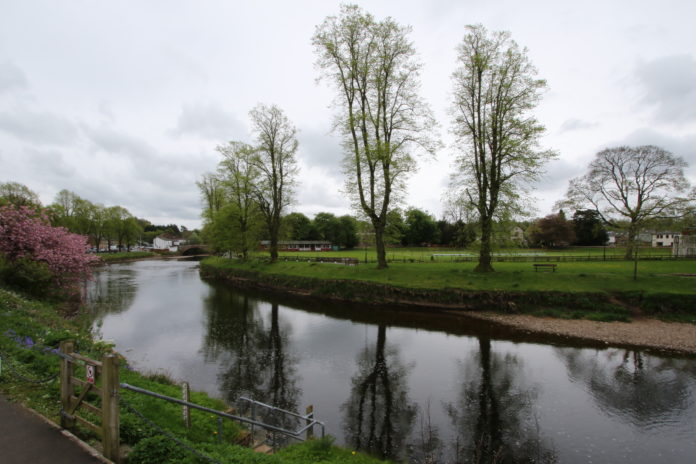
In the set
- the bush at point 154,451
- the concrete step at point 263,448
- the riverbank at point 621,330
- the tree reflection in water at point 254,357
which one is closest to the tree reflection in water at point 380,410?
the tree reflection in water at point 254,357

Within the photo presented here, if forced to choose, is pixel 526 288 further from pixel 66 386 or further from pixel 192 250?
pixel 192 250

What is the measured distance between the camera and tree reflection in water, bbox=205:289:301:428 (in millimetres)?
12008

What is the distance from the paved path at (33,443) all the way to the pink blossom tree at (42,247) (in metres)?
18.5

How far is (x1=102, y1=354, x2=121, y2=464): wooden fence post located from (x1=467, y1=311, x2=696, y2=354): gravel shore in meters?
21.4

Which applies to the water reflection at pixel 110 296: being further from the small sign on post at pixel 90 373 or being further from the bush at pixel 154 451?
the bush at pixel 154 451

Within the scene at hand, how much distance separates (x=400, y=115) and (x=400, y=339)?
21.4 m

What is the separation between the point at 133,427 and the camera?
6.09 meters

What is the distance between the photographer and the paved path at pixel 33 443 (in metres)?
4.90

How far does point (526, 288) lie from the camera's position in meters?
24.6

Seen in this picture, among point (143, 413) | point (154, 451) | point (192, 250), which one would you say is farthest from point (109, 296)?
point (192, 250)

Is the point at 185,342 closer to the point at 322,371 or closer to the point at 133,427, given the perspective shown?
the point at 322,371

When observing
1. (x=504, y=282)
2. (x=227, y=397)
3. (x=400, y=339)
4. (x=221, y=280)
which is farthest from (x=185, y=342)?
(x=221, y=280)

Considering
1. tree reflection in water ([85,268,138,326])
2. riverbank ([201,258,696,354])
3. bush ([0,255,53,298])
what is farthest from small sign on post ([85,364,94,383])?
riverbank ([201,258,696,354])

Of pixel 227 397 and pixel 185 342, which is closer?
pixel 227 397
